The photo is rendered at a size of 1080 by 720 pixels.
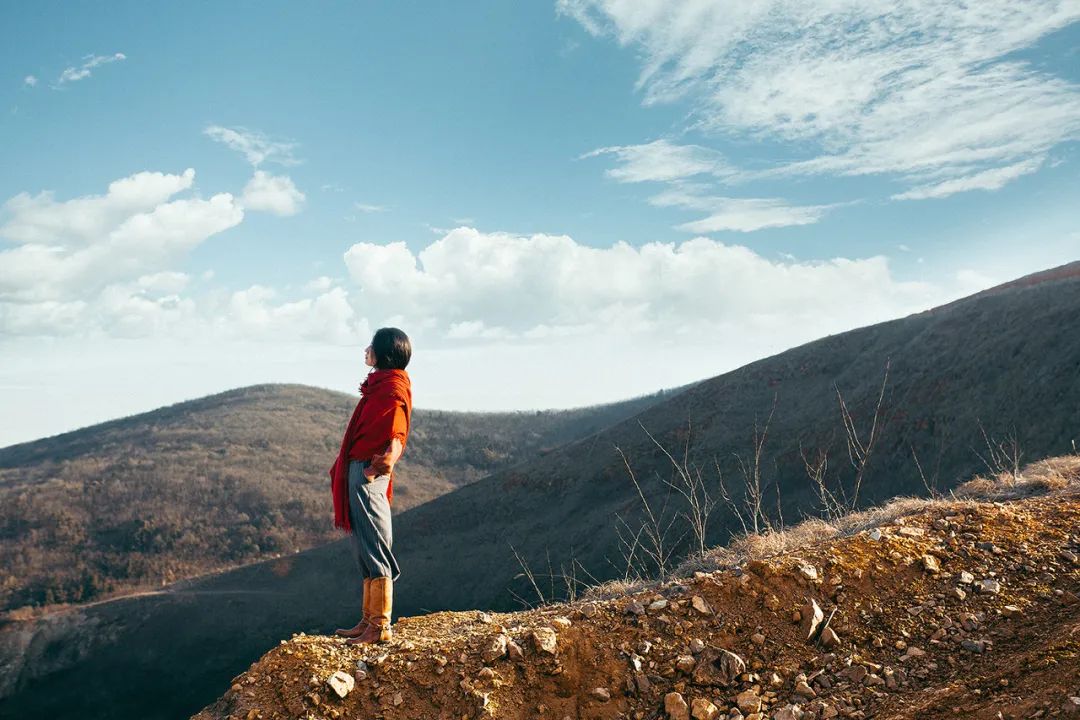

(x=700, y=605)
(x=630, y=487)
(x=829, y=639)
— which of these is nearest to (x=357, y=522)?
(x=700, y=605)

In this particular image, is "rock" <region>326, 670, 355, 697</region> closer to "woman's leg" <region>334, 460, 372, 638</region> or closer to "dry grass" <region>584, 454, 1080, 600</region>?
"woman's leg" <region>334, 460, 372, 638</region>

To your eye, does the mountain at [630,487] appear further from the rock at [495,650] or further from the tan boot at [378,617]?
the rock at [495,650]

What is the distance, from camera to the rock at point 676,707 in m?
3.16

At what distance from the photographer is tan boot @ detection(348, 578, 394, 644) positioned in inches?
151

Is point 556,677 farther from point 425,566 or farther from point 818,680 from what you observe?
point 425,566

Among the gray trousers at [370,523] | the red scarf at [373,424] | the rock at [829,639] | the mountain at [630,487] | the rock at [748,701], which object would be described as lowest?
the mountain at [630,487]

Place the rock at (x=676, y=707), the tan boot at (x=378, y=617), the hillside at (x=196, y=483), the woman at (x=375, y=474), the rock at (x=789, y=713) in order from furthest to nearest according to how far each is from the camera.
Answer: the hillside at (x=196, y=483)
the woman at (x=375, y=474)
the tan boot at (x=378, y=617)
the rock at (x=676, y=707)
the rock at (x=789, y=713)

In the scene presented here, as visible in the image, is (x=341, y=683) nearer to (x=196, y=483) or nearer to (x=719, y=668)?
(x=719, y=668)

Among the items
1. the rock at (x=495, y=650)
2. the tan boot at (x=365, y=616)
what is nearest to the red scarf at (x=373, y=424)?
the tan boot at (x=365, y=616)

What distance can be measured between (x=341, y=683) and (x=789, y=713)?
2.09m

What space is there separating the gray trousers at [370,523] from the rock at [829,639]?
234cm

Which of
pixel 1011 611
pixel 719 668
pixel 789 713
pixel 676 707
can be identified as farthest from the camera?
pixel 1011 611

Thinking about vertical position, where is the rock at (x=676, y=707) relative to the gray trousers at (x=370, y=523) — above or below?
below

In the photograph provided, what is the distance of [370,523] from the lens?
402 centimetres
